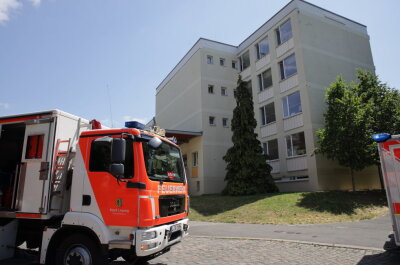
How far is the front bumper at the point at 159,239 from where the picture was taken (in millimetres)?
4453

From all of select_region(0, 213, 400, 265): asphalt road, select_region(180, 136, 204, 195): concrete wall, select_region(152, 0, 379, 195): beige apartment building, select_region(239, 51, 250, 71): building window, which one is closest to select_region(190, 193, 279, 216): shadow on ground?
select_region(152, 0, 379, 195): beige apartment building

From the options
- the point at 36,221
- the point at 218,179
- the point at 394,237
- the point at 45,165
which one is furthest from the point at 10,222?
the point at 218,179

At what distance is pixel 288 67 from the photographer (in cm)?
2197

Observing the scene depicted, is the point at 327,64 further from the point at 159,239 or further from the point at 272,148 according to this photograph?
the point at 159,239

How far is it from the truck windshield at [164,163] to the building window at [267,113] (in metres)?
18.0

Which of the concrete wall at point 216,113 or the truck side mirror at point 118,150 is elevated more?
the concrete wall at point 216,113

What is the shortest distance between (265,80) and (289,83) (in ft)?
10.8

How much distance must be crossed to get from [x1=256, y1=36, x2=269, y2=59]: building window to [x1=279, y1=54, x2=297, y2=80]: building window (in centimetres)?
242

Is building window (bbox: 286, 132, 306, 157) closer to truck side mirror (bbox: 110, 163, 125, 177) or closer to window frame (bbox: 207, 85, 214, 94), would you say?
window frame (bbox: 207, 85, 214, 94)

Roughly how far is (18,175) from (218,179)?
20059 millimetres

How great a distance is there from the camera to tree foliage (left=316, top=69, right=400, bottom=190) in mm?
15602

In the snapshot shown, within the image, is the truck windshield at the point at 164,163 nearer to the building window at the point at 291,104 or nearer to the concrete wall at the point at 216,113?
the building window at the point at 291,104

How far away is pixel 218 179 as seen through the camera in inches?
987

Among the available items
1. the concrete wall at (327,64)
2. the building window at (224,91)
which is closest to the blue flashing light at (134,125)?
the concrete wall at (327,64)
